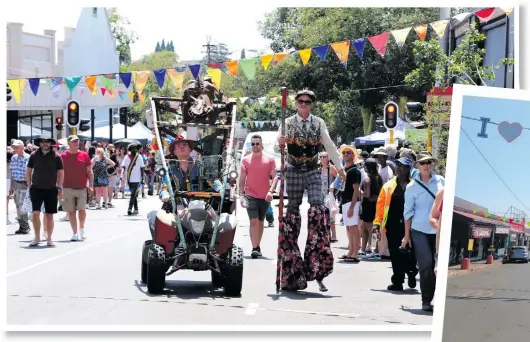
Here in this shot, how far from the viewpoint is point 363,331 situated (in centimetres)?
839

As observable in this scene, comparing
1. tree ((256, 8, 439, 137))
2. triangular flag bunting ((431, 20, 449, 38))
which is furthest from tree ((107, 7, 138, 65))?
triangular flag bunting ((431, 20, 449, 38))

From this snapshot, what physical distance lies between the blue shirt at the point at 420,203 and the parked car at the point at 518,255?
303 centimetres

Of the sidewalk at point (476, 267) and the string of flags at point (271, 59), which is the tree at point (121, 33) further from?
the sidewalk at point (476, 267)

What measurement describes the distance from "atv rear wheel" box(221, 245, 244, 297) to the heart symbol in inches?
162

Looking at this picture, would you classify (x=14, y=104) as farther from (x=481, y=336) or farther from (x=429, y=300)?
(x=481, y=336)

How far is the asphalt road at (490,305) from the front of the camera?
6164mm

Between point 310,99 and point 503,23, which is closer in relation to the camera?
point 310,99

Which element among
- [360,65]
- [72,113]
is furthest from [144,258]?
[360,65]

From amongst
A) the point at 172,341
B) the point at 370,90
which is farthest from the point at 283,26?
A: the point at 172,341

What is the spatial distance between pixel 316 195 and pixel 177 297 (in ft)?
5.94

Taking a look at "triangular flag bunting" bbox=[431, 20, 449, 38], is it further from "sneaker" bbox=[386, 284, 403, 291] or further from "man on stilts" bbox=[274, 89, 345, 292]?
"man on stilts" bbox=[274, 89, 345, 292]

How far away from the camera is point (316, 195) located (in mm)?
10328

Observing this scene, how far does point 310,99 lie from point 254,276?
2584 mm

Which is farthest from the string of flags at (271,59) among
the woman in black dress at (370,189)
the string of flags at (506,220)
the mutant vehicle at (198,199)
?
the string of flags at (506,220)
